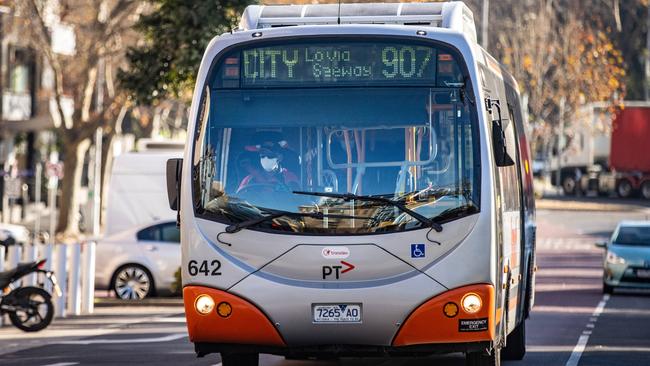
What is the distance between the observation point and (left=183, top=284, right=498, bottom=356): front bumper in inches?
427

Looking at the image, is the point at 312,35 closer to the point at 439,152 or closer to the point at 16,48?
the point at 439,152

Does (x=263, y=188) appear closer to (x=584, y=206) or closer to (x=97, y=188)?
(x=97, y=188)

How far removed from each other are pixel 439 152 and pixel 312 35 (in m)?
1.27

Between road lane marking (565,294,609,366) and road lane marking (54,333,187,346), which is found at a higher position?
road lane marking (565,294,609,366)

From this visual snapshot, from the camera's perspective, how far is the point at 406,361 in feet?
49.0

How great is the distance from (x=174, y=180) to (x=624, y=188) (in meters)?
62.0

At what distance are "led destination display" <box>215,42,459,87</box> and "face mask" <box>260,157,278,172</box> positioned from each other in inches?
22.5

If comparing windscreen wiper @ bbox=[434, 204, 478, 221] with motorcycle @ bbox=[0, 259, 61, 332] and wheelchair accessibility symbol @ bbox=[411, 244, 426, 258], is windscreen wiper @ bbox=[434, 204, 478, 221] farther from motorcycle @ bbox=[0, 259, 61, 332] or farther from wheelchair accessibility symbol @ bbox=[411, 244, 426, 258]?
motorcycle @ bbox=[0, 259, 61, 332]

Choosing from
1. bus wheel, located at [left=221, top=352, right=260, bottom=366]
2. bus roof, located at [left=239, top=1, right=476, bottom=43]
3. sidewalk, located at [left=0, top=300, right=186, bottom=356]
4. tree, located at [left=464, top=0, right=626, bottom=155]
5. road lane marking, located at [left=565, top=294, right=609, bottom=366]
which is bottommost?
sidewalk, located at [left=0, top=300, right=186, bottom=356]

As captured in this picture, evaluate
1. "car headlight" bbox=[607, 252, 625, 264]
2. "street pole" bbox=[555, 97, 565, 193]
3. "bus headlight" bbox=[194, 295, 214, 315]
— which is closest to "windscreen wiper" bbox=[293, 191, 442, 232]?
"bus headlight" bbox=[194, 295, 214, 315]

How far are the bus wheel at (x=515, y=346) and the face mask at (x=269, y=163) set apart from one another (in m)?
4.49

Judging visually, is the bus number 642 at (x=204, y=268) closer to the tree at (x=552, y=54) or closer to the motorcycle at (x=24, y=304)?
the motorcycle at (x=24, y=304)

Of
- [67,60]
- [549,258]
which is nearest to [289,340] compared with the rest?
[549,258]

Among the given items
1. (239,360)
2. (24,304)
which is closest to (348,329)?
(239,360)
